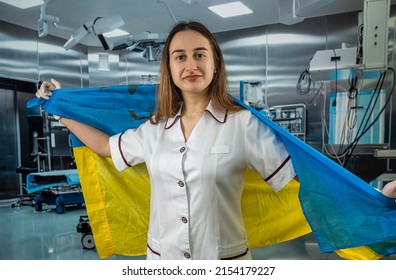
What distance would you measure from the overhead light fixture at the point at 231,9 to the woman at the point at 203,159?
1076mm

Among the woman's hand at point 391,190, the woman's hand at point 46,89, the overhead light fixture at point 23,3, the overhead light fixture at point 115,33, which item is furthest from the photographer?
the overhead light fixture at point 115,33

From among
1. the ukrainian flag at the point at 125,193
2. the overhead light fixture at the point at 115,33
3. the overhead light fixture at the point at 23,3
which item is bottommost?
the ukrainian flag at the point at 125,193

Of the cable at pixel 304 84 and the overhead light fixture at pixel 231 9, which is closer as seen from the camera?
the overhead light fixture at pixel 231 9

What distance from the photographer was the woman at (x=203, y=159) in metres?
0.72

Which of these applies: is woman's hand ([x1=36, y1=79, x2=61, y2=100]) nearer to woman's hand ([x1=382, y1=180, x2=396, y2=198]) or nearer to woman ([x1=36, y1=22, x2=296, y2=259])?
woman ([x1=36, y1=22, x2=296, y2=259])

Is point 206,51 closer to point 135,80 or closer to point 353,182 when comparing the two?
point 353,182

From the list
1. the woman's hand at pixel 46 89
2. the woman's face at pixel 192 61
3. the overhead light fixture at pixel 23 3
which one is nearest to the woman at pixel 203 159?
the woman's face at pixel 192 61

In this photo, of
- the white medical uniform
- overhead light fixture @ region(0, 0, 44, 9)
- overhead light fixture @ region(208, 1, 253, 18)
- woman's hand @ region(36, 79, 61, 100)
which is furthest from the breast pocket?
overhead light fixture @ region(0, 0, 44, 9)

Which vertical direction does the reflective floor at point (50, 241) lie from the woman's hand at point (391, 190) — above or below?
below

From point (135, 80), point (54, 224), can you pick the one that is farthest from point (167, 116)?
point (54, 224)

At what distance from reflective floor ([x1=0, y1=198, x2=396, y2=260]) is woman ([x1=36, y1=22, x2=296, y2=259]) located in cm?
56

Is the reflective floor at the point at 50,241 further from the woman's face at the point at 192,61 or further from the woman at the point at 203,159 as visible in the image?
the woman's face at the point at 192,61

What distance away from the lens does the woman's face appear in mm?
720

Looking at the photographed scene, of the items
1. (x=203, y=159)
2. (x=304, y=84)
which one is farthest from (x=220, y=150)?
(x=304, y=84)
